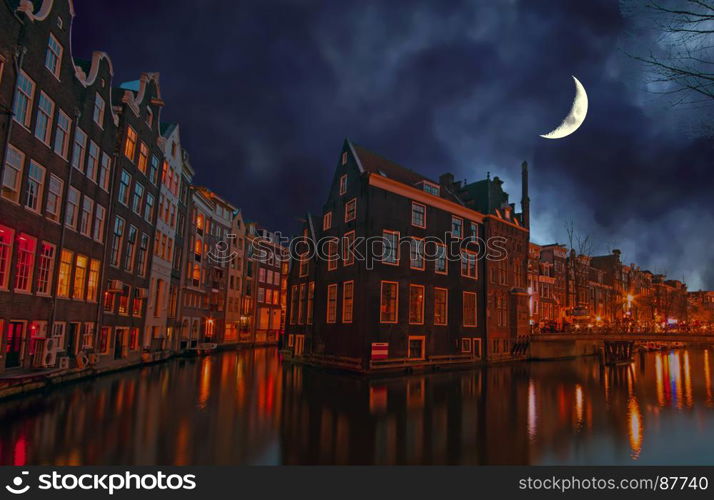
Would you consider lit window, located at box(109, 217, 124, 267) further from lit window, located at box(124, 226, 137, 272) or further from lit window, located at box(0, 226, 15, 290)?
lit window, located at box(0, 226, 15, 290)

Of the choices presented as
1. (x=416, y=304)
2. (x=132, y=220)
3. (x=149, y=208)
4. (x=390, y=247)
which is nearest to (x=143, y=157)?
(x=149, y=208)

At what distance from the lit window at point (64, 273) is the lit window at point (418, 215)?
27203mm

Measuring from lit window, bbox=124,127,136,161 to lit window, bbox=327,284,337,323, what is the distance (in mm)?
20263

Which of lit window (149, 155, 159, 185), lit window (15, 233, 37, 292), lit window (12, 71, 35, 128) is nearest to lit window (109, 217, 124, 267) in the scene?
lit window (149, 155, 159, 185)

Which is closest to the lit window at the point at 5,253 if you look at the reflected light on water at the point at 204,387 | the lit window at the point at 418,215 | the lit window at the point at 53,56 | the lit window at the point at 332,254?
the lit window at the point at 53,56

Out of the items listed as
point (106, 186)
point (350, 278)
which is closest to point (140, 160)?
point (106, 186)

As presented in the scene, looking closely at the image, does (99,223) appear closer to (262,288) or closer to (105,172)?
(105,172)

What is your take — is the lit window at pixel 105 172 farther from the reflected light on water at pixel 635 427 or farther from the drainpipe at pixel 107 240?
the reflected light on water at pixel 635 427

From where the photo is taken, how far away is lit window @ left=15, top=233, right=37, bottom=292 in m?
20.3

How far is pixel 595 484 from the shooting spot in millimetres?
10352

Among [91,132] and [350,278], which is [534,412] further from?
[91,132]

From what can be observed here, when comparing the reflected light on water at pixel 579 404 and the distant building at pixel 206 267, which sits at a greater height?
the distant building at pixel 206 267

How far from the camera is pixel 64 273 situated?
81.2 feet

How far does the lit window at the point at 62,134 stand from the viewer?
23.2 m
